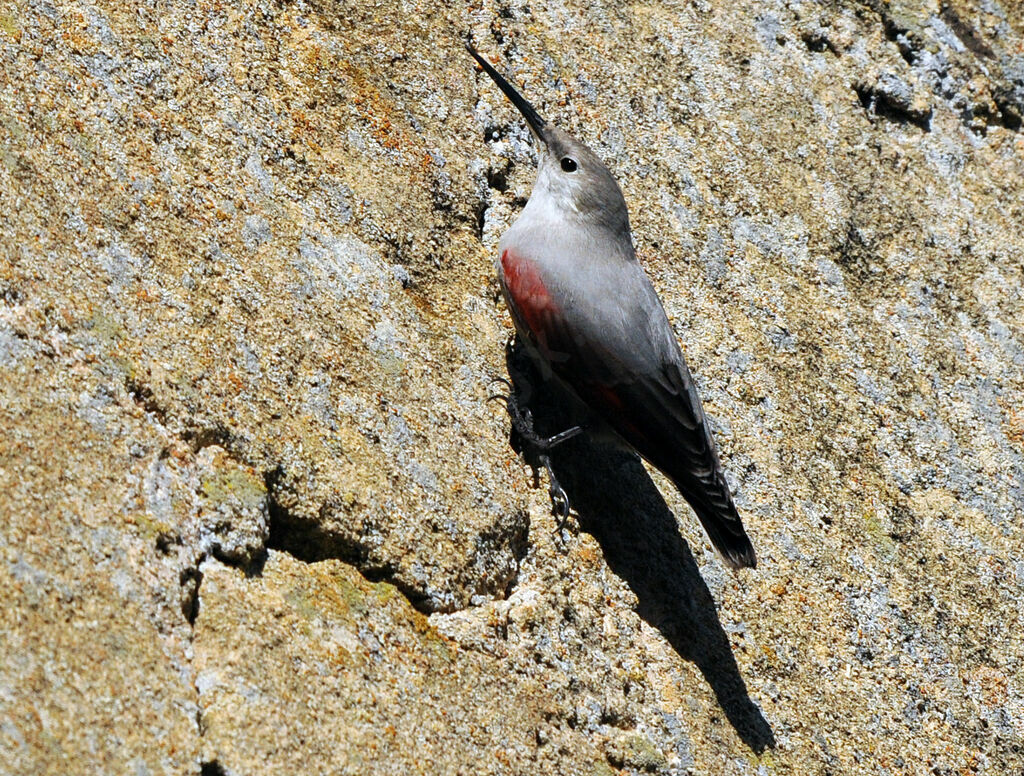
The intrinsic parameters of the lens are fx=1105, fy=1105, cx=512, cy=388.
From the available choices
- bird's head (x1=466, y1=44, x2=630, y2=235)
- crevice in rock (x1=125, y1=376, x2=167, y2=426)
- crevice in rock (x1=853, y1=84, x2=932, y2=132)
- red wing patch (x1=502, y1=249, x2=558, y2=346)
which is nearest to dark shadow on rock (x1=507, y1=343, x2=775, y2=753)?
red wing patch (x1=502, y1=249, x2=558, y2=346)

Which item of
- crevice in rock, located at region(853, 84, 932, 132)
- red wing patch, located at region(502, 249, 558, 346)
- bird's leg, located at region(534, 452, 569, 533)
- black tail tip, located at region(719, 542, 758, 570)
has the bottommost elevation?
bird's leg, located at region(534, 452, 569, 533)

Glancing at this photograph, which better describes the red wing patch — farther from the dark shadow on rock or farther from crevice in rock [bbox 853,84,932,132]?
crevice in rock [bbox 853,84,932,132]

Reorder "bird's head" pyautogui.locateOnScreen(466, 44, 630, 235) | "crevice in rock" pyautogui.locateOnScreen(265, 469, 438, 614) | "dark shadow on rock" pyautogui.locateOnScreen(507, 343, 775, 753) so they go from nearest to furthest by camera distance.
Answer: "crevice in rock" pyautogui.locateOnScreen(265, 469, 438, 614), "dark shadow on rock" pyautogui.locateOnScreen(507, 343, 775, 753), "bird's head" pyautogui.locateOnScreen(466, 44, 630, 235)

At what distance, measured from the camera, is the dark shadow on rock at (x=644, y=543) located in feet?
10.0

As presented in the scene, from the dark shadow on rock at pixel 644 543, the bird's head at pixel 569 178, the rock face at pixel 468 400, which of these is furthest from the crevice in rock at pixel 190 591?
the bird's head at pixel 569 178

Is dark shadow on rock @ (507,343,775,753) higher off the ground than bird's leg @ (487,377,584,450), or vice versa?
bird's leg @ (487,377,584,450)

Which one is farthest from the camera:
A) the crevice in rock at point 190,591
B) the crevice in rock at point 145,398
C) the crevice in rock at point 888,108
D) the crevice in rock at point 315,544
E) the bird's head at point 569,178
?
the crevice in rock at point 888,108

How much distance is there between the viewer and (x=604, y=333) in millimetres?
3420

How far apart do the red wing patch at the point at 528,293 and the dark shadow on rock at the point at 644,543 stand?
12 cm

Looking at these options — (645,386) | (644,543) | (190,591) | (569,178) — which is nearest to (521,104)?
(569,178)

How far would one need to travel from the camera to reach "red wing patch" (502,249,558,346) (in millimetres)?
3305

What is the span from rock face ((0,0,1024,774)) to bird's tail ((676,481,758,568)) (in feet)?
0.52

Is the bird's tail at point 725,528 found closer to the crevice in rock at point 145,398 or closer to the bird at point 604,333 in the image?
the bird at point 604,333

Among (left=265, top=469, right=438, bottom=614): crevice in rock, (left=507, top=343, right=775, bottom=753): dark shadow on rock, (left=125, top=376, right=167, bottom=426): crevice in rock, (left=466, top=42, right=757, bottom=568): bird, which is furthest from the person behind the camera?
(left=466, top=42, right=757, bottom=568): bird
